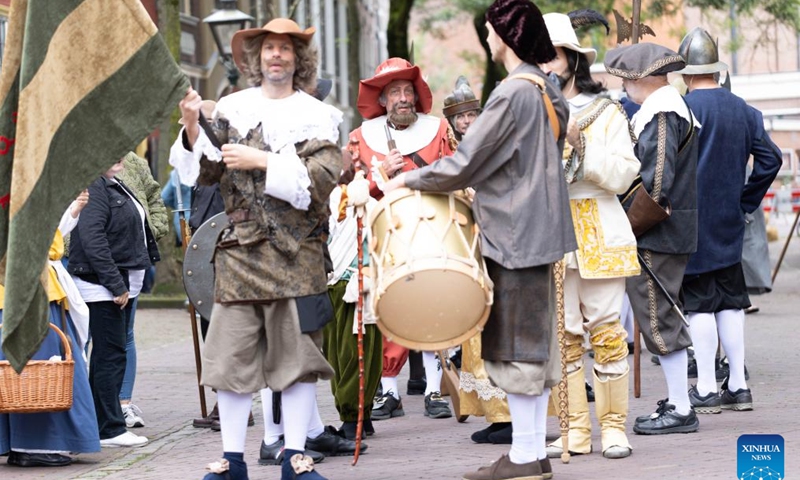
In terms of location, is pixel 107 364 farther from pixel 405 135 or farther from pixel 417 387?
pixel 417 387

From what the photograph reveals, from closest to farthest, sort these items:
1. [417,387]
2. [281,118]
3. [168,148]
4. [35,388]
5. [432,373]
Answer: [281,118] < [35,388] < [432,373] < [417,387] < [168,148]

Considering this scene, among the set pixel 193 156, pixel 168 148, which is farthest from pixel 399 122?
pixel 168 148

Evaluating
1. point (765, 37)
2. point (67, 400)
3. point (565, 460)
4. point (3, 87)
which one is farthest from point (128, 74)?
point (765, 37)

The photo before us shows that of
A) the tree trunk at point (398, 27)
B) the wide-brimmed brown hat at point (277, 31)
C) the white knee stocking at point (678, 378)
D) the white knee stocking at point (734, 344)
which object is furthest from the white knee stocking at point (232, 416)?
→ the tree trunk at point (398, 27)

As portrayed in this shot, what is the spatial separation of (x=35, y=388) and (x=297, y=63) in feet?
7.01

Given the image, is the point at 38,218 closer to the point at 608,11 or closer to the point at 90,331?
the point at 90,331

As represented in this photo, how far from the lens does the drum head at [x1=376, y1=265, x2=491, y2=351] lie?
563 centimetres

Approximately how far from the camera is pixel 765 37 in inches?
881

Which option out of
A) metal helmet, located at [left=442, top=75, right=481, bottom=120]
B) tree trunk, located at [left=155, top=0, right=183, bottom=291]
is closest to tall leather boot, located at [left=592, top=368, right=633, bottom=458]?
metal helmet, located at [left=442, top=75, right=481, bottom=120]

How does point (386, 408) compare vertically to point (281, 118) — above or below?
below

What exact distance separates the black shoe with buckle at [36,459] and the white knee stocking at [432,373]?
2.54 meters

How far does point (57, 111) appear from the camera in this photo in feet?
18.0

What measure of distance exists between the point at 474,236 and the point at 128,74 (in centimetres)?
155

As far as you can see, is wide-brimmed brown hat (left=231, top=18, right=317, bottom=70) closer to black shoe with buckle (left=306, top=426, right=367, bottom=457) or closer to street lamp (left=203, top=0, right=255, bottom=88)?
black shoe with buckle (left=306, top=426, right=367, bottom=457)
